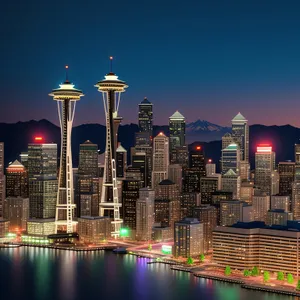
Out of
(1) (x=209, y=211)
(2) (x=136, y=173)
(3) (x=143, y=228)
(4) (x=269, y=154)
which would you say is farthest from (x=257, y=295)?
(4) (x=269, y=154)

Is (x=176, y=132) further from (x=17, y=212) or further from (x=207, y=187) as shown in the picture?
(x=17, y=212)

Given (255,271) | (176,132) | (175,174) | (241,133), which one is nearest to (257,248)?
(255,271)

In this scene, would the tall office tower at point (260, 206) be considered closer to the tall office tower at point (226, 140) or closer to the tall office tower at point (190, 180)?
the tall office tower at point (190, 180)

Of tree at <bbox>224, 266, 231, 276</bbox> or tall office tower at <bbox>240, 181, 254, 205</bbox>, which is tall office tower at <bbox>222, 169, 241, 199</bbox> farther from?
tree at <bbox>224, 266, 231, 276</bbox>

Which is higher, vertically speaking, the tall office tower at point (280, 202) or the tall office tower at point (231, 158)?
the tall office tower at point (231, 158)

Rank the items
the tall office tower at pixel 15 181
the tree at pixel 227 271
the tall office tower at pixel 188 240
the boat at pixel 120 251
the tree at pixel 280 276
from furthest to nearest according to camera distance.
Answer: the tall office tower at pixel 15 181, the boat at pixel 120 251, the tall office tower at pixel 188 240, the tree at pixel 227 271, the tree at pixel 280 276

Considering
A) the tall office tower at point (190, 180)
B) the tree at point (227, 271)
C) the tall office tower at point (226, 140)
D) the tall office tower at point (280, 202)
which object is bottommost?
the tree at point (227, 271)

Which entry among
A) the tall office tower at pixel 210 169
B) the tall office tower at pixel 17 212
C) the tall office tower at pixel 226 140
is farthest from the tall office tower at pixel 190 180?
the tall office tower at pixel 17 212

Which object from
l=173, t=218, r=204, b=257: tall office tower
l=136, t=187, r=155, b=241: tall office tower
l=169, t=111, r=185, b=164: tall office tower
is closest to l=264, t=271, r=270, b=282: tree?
l=173, t=218, r=204, b=257: tall office tower
